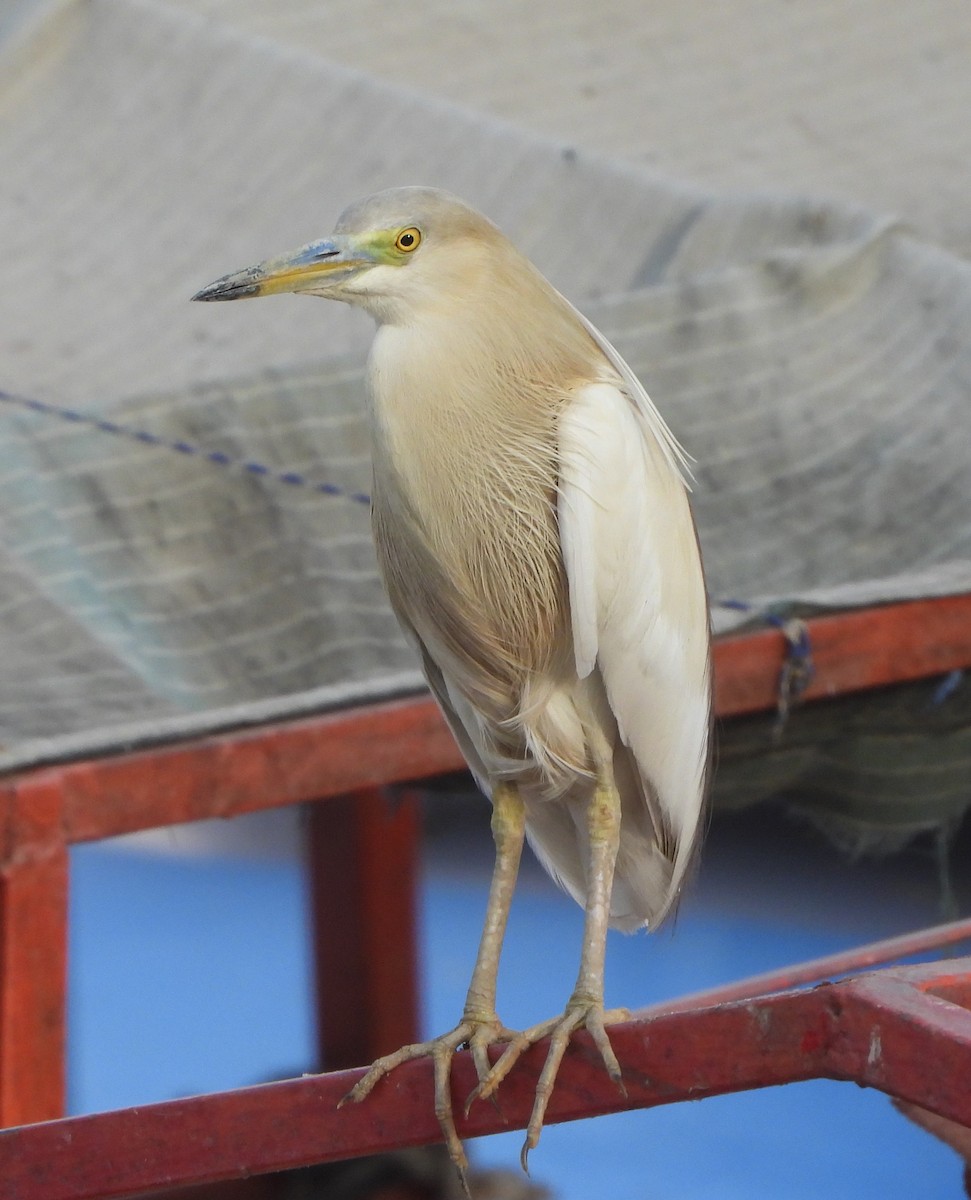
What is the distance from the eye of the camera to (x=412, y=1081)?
6.07 feet

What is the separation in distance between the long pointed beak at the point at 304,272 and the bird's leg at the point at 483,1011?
27.6 inches

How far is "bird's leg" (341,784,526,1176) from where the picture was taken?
181cm

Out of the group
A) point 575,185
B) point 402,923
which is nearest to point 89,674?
point 575,185

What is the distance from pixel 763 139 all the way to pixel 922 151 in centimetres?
41

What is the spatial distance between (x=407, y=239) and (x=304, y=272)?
0.12m

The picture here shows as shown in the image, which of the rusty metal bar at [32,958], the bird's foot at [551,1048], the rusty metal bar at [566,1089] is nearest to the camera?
the rusty metal bar at [566,1089]

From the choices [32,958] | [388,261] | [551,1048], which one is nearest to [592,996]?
[551,1048]

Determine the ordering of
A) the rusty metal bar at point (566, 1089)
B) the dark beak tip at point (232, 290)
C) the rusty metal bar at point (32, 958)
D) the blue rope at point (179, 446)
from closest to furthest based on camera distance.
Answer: the rusty metal bar at point (566, 1089) < the dark beak tip at point (232, 290) < the rusty metal bar at point (32, 958) < the blue rope at point (179, 446)

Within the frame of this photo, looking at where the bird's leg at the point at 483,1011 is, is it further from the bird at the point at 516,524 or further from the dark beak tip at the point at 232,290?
the dark beak tip at the point at 232,290

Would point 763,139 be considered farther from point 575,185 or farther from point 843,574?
point 843,574

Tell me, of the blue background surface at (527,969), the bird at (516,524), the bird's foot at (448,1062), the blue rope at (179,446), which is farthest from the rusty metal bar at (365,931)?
the bird's foot at (448,1062)

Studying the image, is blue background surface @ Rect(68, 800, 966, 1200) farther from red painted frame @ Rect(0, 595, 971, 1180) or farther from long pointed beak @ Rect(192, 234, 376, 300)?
long pointed beak @ Rect(192, 234, 376, 300)

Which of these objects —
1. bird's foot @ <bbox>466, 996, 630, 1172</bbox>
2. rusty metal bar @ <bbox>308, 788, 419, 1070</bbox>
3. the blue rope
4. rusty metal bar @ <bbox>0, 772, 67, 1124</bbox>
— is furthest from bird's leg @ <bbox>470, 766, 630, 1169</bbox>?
rusty metal bar @ <bbox>308, 788, 419, 1070</bbox>

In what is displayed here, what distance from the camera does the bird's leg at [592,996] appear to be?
1.74 metres
